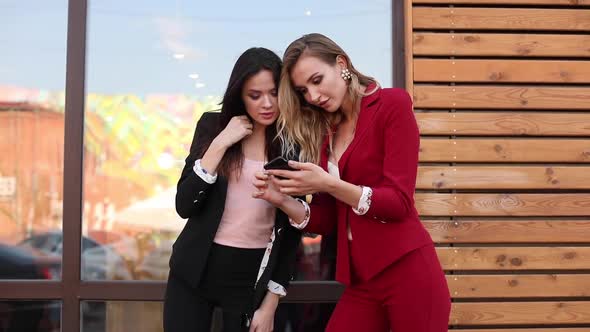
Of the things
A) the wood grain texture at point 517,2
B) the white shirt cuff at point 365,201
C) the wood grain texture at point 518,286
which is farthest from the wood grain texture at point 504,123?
the white shirt cuff at point 365,201

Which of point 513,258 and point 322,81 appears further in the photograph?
point 513,258

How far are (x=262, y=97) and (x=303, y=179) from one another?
0.45 m

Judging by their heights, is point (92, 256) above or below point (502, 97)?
below

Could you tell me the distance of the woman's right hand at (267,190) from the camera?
2080 mm

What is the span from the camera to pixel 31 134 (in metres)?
3.32

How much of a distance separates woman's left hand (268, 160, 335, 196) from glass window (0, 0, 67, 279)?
183cm

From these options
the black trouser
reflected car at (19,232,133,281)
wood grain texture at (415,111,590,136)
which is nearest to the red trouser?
the black trouser

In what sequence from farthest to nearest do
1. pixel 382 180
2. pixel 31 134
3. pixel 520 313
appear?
pixel 31 134 < pixel 520 313 < pixel 382 180

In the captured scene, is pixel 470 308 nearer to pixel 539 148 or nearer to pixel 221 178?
pixel 539 148

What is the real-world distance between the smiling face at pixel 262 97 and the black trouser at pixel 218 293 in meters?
0.55

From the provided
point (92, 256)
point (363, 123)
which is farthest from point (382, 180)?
point (92, 256)

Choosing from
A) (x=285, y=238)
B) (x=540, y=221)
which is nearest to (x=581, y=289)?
(x=540, y=221)

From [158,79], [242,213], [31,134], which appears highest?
[158,79]

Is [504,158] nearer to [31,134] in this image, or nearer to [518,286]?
[518,286]
